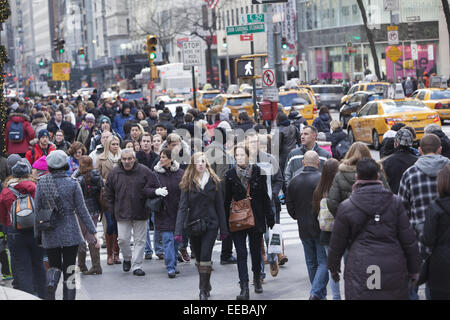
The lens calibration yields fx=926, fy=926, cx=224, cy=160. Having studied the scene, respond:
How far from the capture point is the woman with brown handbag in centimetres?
1026

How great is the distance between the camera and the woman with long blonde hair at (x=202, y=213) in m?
10.2

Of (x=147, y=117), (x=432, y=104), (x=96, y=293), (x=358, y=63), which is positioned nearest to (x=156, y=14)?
(x=358, y=63)

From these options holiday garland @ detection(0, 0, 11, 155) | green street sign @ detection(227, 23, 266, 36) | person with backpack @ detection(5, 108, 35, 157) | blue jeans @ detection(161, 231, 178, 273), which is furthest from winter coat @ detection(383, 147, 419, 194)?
green street sign @ detection(227, 23, 266, 36)

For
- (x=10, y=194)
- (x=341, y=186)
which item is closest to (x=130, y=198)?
(x=10, y=194)

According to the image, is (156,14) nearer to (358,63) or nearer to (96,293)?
(358,63)

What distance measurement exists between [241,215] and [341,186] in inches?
69.8

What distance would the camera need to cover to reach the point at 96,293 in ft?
36.6

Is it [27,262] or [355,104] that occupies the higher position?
[355,104]

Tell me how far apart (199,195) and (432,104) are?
2485 cm

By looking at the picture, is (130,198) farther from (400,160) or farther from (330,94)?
(330,94)

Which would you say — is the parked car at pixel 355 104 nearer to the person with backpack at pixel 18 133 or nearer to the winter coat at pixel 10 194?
the person with backpack at pixel 18 133

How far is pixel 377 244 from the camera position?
7277mm

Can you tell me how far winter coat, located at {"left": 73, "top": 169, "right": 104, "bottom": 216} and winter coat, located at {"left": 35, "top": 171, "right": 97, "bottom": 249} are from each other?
2659 millimetres

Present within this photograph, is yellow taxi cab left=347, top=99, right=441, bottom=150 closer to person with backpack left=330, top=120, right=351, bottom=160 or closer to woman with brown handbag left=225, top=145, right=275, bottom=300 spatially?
person with backpack left=330, top=120, right=351, bottom=160
